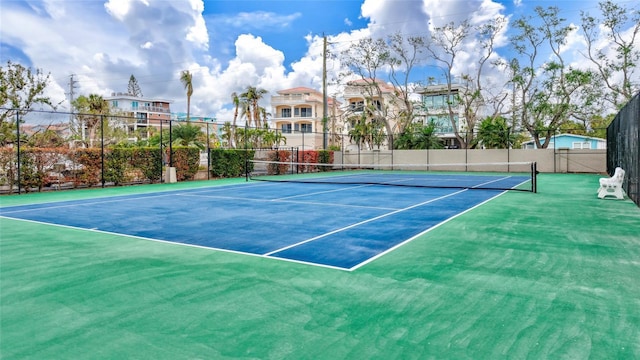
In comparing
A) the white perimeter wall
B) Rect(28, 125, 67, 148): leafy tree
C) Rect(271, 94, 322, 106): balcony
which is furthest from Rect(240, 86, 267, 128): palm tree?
Rect(28, 125, 67, 148): leafy tree

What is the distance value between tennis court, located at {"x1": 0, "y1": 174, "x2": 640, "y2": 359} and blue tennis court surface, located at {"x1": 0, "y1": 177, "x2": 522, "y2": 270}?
0.22ft

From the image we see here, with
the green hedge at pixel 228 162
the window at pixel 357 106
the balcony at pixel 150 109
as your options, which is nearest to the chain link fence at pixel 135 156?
the green hedge at pixel 228 162

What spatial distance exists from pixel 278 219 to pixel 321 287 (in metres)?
4.39

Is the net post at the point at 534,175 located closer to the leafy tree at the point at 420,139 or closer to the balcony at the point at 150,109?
the leafy tree at the point at 420,139

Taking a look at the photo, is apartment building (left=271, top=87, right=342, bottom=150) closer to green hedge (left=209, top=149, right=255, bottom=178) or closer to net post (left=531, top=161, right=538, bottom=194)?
green hedge (left=209, top=149, right=255, bottom=178)

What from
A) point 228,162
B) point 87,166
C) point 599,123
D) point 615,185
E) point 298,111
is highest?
point 298,111

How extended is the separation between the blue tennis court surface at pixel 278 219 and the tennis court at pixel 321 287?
68 mm

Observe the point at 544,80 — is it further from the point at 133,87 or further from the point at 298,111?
the point at 133,87

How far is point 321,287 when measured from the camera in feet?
14.1

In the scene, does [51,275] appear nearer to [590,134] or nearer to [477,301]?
[477,301]

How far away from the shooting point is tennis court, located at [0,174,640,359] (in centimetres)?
306

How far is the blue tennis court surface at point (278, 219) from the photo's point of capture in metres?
6.12

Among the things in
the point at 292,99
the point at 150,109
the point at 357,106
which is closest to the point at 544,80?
the point at 357,106

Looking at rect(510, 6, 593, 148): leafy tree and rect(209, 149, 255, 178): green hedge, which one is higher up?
rect(510, 6, 593, 148): leafy tree
